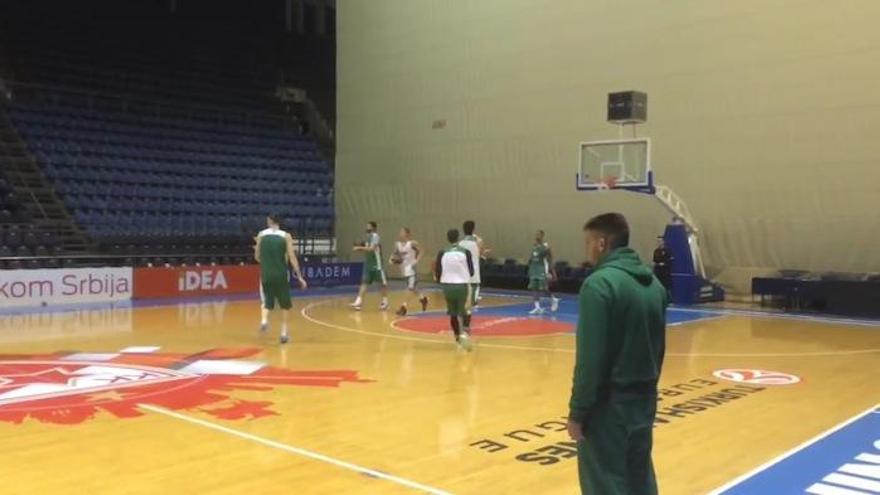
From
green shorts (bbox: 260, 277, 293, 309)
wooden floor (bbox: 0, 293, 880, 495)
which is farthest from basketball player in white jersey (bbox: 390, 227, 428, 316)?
green shorts (bbox: 260, 277, 293, 309)

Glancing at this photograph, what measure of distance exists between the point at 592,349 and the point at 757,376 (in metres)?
7.26

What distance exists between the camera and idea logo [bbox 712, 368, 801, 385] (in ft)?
31.6

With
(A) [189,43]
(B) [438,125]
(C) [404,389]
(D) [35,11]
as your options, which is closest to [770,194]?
(B) [438,125]

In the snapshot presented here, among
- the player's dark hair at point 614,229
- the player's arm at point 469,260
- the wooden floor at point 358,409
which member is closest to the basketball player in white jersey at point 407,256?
the wooden floor at point 358,409

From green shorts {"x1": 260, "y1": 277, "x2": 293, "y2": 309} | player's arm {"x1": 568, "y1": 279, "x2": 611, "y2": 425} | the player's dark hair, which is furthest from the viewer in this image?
green shorts {"x1": 260, "y1": 277, "x2": 293, "y2": 309}

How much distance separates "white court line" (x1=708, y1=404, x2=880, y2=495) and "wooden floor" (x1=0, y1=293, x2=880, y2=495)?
80mm

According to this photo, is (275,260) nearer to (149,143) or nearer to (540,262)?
(540,262)

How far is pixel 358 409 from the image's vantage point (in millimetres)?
7918

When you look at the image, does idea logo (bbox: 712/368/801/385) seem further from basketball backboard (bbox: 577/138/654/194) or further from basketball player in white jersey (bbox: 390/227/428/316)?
basketball backboard (bbox: 577/138/654/194)

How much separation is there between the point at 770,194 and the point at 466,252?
10.7 meters

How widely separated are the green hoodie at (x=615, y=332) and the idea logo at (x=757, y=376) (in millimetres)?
6487

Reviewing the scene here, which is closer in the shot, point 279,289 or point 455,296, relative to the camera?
point 455,296

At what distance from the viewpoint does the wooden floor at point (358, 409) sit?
227 inches

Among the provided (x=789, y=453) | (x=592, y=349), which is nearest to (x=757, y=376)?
(x=789, y=453)
